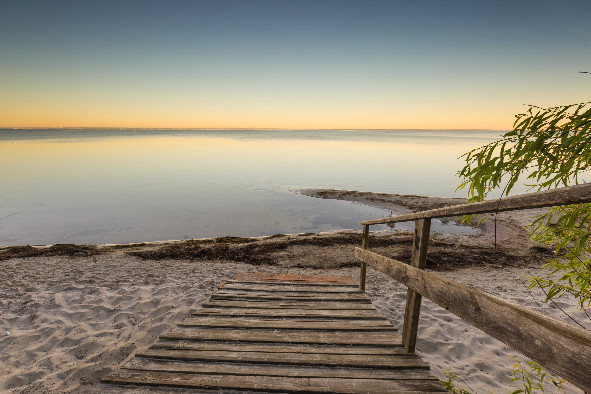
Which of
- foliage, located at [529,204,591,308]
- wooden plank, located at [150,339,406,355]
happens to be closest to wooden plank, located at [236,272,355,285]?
wooden plank, located at [150,339,406,355]

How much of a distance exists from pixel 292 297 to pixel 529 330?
3.69 m

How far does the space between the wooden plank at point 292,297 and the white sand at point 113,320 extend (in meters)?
1.32

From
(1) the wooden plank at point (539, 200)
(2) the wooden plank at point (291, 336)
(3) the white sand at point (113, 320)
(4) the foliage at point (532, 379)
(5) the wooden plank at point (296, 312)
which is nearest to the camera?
(1) the wooden plank at point (539, 200)

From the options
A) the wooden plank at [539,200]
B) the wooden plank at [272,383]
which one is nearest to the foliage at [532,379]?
the wooden plank at [272,383]

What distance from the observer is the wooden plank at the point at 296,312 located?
4051mm

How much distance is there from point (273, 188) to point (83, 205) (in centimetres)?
1571

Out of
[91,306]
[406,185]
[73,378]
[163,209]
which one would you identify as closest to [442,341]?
[73,378]

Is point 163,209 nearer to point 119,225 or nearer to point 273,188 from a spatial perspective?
point 119,225

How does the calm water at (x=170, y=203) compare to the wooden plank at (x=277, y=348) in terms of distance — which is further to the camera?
the calm water at (x=170, y=203)

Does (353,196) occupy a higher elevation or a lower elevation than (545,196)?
lower

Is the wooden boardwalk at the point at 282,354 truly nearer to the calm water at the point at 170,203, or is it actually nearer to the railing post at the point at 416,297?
the railing post at the point at 416,297

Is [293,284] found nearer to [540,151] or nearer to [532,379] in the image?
[532,379]

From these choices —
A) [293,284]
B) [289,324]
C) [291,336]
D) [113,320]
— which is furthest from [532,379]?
[113,320]

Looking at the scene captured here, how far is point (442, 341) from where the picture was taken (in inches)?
199
